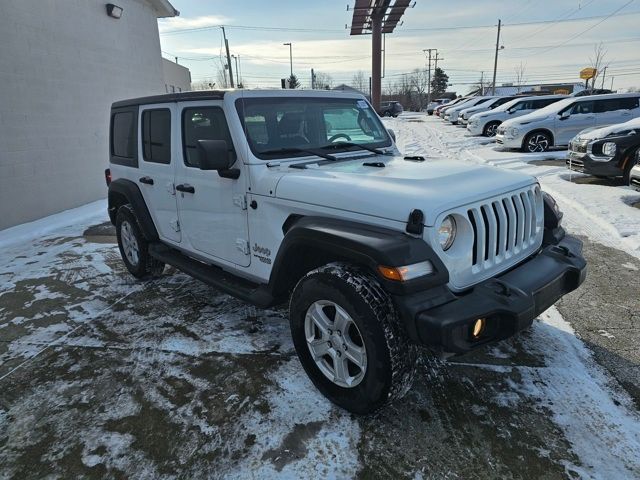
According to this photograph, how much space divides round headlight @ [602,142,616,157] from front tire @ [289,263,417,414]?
23.8 feet

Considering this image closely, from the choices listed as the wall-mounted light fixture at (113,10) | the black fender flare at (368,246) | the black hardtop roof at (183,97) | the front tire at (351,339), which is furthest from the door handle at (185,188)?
the wall-mounted light fixture at (113,10)


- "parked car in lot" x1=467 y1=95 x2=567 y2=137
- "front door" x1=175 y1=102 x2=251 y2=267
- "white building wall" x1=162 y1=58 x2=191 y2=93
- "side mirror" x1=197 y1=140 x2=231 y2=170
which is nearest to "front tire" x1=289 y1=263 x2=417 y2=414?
"front door" x1=175 y1=102 x2=251 y2=267

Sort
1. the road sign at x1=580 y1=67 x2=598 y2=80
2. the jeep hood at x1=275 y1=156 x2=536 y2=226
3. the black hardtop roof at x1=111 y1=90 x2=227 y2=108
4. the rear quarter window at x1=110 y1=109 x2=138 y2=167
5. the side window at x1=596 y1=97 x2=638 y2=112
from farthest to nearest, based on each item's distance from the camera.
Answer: the road sign at x1=580 y1=67 x2=598 y2=80 → the side window at x1=596 y1=97 x2=638 y2=112 → the rear quarter window at x1=110 y1=109 x2=138 y2=167 → the black hardtop roof at x1=111 y1=90 x2=227 y2=108 → the jeep hood at x1=275 y1=156 x2=536 y2=226

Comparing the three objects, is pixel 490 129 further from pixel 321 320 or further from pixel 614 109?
pixel 321 320

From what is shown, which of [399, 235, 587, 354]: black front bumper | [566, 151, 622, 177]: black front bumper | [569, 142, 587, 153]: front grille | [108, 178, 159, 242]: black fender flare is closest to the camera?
[399, 235, 587, 354]: black front bumper

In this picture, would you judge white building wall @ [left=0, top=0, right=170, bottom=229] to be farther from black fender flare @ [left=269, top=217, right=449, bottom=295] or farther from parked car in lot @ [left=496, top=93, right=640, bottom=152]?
parked car in lot @ [left=496, top=93, right=640, bottom=152]

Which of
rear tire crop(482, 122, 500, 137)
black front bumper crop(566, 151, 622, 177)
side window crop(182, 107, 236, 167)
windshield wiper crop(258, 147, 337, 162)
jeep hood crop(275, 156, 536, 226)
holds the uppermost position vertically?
side window crop(182, 107, 236, 167)

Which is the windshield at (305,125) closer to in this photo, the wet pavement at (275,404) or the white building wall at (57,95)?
the wet pavement at (275,404)

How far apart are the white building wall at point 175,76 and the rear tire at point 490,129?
13.0m

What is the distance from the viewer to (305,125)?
3.59 meters

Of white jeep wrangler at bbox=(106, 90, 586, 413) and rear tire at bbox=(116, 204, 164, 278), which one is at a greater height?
white jeep wrangler at bbox=(106, 90, 586, 413)

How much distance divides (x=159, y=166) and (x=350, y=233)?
2587mm

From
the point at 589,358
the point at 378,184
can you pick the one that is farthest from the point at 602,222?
the point at 378,184

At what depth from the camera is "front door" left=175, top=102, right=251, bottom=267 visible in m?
3.32
